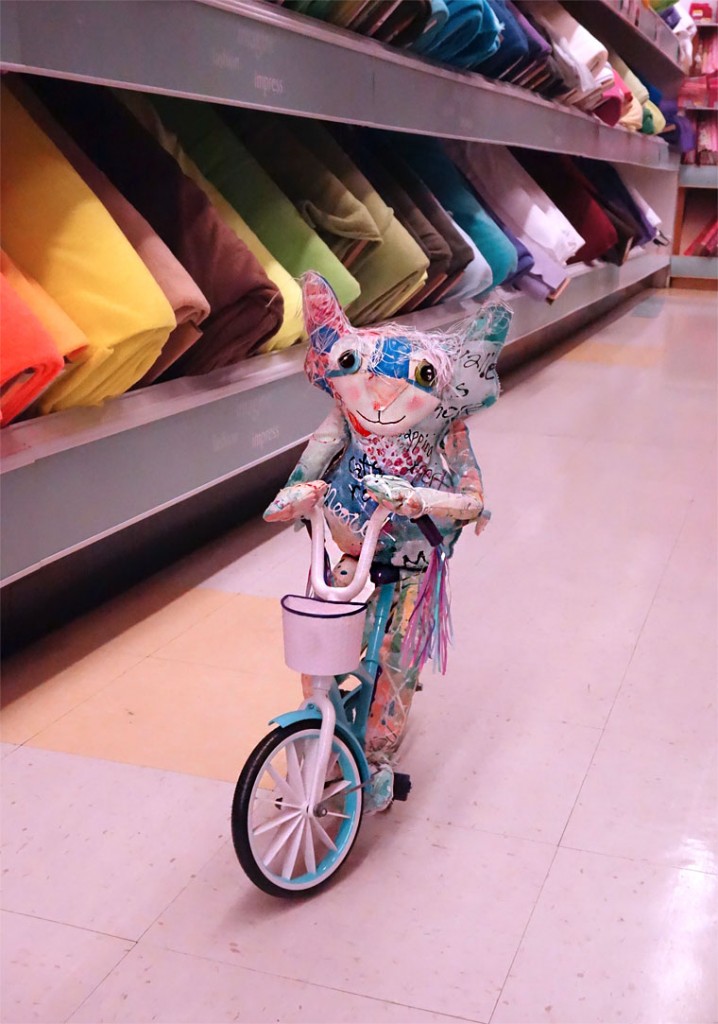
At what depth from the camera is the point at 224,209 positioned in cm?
211

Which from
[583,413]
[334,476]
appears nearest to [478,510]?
[334,476]

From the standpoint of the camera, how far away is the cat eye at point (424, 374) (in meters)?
1.28

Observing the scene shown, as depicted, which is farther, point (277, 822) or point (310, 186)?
point (310, 186)

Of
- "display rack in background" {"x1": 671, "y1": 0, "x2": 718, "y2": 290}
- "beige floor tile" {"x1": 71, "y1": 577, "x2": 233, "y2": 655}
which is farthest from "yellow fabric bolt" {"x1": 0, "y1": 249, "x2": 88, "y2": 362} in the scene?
"display rack in background" {"x1": 671, "y1": 0, "x2": 718, "y2": 290}

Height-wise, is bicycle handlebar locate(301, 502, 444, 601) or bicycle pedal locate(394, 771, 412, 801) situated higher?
bicycle handlebar locate(301, 502, 444, 601)

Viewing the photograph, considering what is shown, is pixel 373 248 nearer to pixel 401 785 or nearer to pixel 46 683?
pixel 46 683

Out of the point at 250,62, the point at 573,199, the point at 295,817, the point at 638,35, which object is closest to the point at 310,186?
the point at 250,62

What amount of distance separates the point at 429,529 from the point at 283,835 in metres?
0.41

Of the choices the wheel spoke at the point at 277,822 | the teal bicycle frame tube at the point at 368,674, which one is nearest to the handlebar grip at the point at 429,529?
the teal bicycle frame tube at the point at 368,674

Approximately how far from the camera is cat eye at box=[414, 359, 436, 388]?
128 centimetres

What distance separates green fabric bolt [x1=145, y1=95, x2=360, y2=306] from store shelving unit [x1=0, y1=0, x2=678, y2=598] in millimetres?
200

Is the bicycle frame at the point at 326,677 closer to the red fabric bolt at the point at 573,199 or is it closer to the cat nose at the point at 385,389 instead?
the cat nose at the point at 385,389

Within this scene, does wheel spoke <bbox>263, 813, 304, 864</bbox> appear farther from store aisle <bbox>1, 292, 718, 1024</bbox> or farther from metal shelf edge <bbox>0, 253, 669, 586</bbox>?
metal shelf edge <bbox>0, 253, 669, 586</bbox>

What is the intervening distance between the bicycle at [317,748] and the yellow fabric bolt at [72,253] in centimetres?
51
